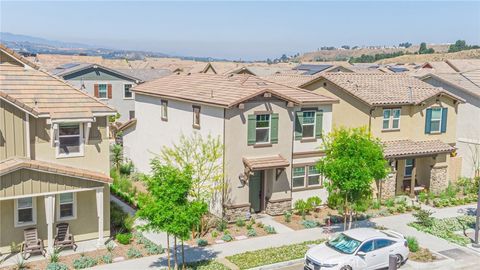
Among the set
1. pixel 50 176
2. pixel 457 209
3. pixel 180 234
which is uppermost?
pixel 50 176

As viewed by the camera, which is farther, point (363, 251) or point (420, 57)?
point (420, 57)

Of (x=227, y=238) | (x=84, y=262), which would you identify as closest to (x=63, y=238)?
(x=84, y=262)

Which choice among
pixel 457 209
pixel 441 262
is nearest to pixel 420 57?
pixel 457 209

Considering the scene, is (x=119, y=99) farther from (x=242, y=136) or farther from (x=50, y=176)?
(x=50, y=176)

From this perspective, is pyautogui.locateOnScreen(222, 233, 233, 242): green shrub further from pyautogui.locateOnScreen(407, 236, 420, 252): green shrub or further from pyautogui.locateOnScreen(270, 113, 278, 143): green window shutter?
pyautogui.locateOnScreen(407, 236, 420, 252): green shrub

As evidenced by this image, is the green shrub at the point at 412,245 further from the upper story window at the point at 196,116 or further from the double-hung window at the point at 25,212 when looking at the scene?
the double-hung window at the point at 25,212

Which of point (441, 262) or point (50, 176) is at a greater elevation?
point (50, 176)
